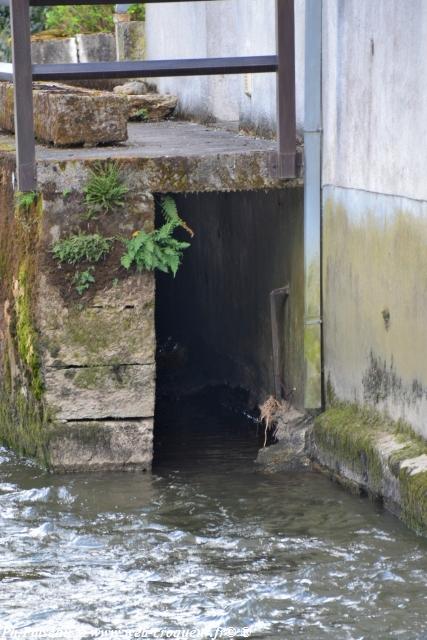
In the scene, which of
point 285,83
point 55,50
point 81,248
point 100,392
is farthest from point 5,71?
point 55,50

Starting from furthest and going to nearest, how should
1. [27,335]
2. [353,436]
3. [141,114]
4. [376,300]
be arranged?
1. [141,114]
2. [27,335]
3. [353,436]
4. [376,300]

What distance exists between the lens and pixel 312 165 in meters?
8.06

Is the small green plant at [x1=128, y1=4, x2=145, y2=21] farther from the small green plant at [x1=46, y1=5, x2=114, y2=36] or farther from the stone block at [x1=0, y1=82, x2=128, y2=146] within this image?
the stone block at [x1=0, y1=82, x2=128, y2=146]

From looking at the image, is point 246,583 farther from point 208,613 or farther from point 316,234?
point 316,234

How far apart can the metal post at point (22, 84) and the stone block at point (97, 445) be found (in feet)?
5.48

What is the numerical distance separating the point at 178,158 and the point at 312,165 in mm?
856

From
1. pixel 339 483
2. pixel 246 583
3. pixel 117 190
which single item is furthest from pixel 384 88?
pixel 246 583

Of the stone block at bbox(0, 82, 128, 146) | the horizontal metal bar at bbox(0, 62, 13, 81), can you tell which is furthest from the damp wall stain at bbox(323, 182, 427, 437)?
the horizontal metal bar at bbox(0, 62, 13, 81)

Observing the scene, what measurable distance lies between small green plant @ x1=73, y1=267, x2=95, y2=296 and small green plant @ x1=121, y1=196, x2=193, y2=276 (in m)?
0.22

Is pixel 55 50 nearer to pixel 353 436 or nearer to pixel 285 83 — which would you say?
pixel 285 83

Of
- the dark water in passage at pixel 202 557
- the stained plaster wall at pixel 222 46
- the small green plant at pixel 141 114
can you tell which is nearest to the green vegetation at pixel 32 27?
the stained plaster wall at pixel 222 46

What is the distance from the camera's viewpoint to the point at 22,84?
7555 mm

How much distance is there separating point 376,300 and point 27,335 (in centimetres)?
236

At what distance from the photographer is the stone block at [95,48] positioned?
16.4 metres
